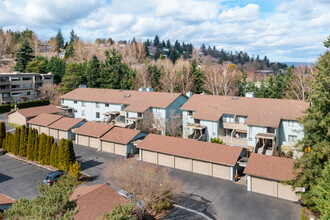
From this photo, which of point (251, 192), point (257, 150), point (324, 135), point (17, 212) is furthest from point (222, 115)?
point (17, 212)

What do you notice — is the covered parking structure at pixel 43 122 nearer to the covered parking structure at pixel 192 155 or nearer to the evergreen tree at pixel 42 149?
the evergreen tree at pixel 42 149

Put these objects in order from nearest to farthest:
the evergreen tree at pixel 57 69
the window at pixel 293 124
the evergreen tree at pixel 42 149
→ the evergreen tree at pixel 42 149 → the window at pixel 293 124 → the evergreen tree at pixel 57 69

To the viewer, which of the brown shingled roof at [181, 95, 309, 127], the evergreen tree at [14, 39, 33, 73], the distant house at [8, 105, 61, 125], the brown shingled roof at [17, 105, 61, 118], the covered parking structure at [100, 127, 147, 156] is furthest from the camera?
the evergreen tree at [14, 39, 33, 73]

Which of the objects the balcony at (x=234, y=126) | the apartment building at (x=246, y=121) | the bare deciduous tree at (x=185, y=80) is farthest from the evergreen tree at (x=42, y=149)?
the bare deciduous tree at (x=185, y=80)

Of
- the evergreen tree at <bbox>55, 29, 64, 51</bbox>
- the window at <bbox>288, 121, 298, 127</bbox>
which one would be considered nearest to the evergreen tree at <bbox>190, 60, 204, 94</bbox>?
the window at <bbox>288, 121, 298, 127</bbox>

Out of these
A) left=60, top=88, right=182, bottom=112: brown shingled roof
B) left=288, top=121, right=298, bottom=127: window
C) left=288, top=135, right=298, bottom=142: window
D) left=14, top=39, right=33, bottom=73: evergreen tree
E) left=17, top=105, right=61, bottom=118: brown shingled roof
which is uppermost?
left=14, top=39, right=33, bottom=73: evergreen tree

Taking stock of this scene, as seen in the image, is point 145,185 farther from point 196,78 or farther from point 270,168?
point 196,78

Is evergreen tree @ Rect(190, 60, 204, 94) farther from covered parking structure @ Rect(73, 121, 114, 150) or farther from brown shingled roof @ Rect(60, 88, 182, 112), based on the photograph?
covered parking structure @ Rect(73, 121, 114, 150)
